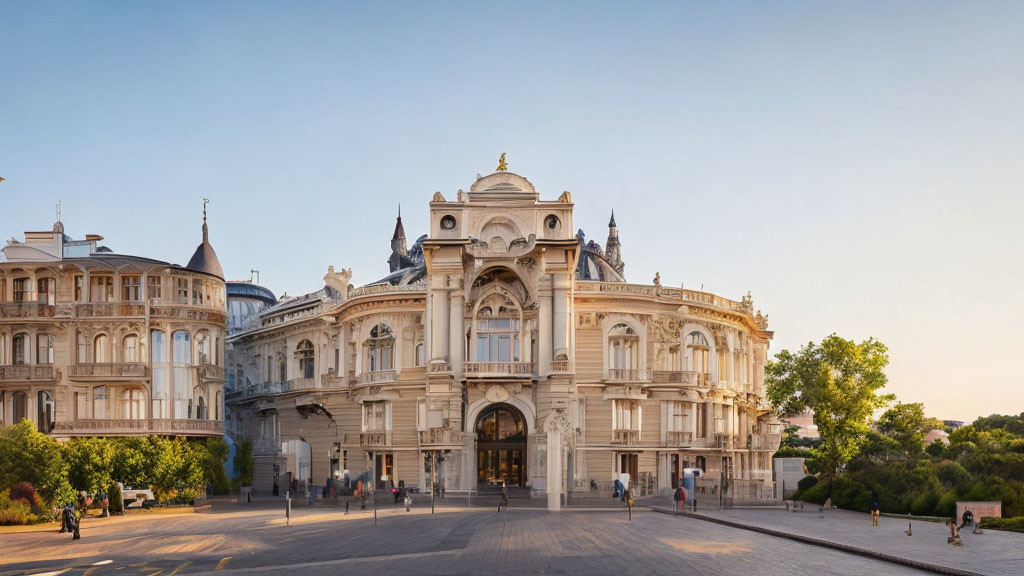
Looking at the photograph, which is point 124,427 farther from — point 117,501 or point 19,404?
point 117,501

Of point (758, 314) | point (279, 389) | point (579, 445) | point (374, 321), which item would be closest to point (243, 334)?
point (279, 389)

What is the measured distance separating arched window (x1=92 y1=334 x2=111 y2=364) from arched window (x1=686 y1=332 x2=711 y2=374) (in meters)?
41.3

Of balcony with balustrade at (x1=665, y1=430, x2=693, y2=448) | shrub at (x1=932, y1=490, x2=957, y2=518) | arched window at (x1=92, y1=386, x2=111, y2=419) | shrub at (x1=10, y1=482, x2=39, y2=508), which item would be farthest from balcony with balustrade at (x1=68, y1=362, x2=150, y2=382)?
shrub at (x1=932, y1=490, x2=957, y2=518)

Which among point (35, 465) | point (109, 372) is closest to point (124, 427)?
point (109, 372)

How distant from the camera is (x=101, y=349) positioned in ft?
244

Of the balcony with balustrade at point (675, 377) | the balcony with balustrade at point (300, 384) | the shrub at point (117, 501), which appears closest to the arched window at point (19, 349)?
the shrub at point (117, 501)

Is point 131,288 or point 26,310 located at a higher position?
point 131,288

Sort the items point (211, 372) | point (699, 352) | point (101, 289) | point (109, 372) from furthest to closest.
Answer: point (699, 352) → point (211, 372) → point (101, 289) → point (109, 372)

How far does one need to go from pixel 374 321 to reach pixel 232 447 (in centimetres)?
2250

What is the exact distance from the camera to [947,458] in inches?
2928

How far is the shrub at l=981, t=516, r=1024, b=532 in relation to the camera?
50.5 m

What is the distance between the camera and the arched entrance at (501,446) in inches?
2992

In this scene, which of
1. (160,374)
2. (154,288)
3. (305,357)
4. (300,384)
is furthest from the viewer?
(305,357)

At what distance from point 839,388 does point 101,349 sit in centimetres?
5220
